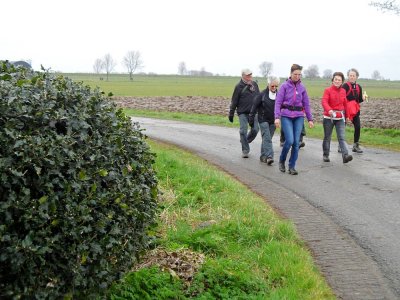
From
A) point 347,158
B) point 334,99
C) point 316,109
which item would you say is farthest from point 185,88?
point 347,158

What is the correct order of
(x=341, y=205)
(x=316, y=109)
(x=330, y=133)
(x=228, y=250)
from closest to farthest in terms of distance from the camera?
(x=228, y=250), (x=341, y=205), (x=330, y=133), (x=316, y=109)

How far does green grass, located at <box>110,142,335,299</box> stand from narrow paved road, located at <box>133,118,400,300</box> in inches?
12.3

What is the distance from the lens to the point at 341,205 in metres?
7.79

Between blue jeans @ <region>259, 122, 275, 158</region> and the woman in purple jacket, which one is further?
blue jeans @ <region>259, 122, 275, 158</region>

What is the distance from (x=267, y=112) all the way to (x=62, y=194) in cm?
851

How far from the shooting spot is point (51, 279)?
328 centimetres

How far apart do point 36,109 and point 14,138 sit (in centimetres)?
36

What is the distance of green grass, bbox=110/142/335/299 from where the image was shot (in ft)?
14.3

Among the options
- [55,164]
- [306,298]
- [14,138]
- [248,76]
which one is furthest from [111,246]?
[248,76]

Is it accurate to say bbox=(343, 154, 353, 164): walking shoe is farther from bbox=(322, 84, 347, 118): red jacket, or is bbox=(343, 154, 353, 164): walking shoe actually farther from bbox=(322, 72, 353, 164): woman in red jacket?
bbox=(322, 84, 347, 118): red jacket

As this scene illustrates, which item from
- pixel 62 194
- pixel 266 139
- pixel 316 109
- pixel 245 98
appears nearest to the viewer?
pixel 62 194

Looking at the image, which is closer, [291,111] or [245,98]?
[291,111]

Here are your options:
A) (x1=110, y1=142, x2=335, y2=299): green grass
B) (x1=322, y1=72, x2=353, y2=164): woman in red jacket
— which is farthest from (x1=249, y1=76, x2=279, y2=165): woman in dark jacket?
(x1=110, y1=142, x2=335, y2=299): green grass

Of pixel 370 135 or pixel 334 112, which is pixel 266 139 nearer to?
pixel 334 112
